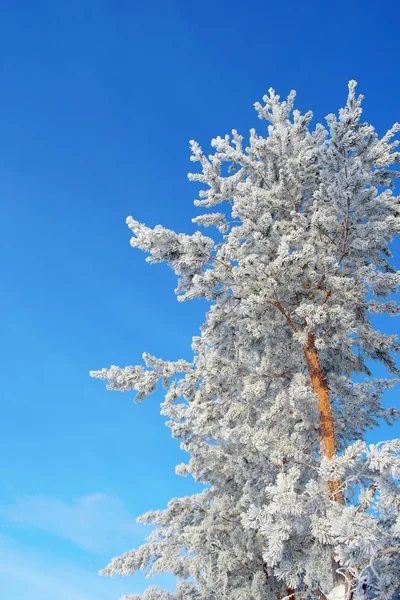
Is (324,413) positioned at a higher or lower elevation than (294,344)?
lower

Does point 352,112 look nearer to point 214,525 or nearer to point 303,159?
point 303,159

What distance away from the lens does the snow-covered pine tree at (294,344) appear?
7.87m

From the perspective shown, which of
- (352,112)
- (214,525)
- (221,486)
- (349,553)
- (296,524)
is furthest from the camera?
(221,486)

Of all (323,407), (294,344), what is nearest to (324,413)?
(323,407)

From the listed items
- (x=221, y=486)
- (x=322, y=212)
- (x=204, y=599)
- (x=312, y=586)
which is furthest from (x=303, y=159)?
(x=204, y=599)

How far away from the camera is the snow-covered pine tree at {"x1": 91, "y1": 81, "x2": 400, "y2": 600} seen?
25.8 feet

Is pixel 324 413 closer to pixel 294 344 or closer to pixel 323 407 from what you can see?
pixel 323 407

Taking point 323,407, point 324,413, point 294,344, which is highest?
point 294,344

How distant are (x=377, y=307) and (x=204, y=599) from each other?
38.7ft

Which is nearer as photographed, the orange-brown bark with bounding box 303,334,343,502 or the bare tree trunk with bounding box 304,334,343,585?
the bare tree trunk with bounding box 304,334,343,585

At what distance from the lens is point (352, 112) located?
8.96m

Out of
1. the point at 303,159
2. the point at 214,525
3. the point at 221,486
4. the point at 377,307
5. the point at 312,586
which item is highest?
the point at 303,159

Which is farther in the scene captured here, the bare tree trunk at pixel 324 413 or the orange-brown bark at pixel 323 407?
the orange-brown bark at pixel 323 407

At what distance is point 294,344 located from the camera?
1062 cm
